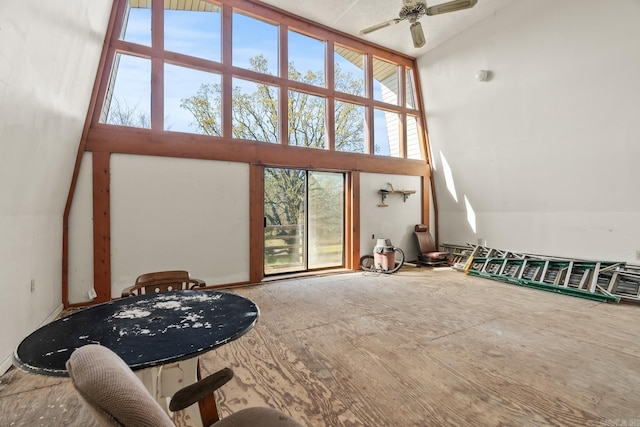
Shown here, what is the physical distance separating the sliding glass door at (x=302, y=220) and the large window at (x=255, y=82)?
0.68 meters

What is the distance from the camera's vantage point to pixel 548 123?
4883 millimetres

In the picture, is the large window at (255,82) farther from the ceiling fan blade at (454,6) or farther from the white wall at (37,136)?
the ceiling fan blade at (454,6)

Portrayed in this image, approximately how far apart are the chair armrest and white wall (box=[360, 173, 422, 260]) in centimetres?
537

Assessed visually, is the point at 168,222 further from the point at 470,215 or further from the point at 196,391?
the point at 470,215

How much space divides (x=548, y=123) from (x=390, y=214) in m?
3.26

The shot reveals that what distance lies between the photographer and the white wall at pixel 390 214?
6.52 meters

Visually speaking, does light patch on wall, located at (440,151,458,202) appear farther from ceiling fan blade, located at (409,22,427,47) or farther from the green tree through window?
ceiling fan blade, located at (409,22,427,47)

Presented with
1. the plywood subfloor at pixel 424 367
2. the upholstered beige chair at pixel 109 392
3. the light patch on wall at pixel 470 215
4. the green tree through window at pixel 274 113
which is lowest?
the plywood subfloor at pixel 424 367

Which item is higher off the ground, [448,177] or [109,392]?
[448,177]

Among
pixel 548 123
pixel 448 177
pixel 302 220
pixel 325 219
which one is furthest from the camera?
pixel 448 177

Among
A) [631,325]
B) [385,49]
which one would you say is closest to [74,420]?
[631,325]

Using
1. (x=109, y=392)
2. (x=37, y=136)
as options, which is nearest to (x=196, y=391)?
(x=109, y=392)

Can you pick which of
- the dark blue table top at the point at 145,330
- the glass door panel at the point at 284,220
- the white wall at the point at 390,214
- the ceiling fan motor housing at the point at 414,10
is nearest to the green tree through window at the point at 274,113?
the glass door panel at the point at 284,220

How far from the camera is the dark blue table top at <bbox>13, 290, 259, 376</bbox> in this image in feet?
4.00
